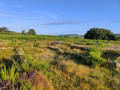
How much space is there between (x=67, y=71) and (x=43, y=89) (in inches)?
64.6

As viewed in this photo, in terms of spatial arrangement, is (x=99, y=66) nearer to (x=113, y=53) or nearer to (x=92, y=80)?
(x=92, y=80)

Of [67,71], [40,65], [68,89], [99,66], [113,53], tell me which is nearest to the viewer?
[68,89]

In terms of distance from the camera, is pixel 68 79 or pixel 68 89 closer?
pixel 68 89

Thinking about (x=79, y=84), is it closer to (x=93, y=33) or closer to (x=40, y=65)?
(x=40, y=65)

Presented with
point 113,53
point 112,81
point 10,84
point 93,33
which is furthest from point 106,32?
point 10,84

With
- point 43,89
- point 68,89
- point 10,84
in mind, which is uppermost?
point 10,84

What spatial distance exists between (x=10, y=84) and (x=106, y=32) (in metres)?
39.0

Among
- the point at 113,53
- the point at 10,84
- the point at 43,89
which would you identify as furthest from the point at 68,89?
the point at 113,53

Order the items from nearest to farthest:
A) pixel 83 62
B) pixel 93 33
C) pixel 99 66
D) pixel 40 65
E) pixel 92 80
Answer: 1. pixel 92 80
2. pixel 40 65
3. pixel 99 66
4. pixel 83 62
5. pixel 93 33

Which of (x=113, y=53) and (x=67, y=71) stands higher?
(x=113, y=53)

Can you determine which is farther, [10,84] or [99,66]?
[99,66]

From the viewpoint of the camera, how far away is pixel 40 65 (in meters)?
3.71

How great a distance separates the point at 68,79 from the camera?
3.48m

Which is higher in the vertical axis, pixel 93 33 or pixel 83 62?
pixel 93 33
